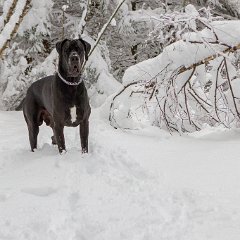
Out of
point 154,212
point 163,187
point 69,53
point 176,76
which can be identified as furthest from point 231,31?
point 154,212

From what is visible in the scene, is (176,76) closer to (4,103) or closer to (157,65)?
(157,65)

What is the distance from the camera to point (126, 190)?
399 centimetres

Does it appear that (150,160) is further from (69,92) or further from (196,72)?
(196,72)

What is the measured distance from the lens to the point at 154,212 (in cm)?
342

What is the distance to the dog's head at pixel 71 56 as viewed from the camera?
16.9 ft

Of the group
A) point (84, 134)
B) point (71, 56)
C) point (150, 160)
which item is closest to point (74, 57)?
point (71, 56)

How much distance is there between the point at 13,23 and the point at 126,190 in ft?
9.46

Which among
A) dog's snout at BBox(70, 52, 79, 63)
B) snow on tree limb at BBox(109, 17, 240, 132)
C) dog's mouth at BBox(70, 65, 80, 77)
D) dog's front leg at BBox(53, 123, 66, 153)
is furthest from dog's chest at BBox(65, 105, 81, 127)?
snow on tree limb at BBox(109, 17, 240, 132)

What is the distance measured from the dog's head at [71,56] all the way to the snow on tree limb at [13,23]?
0.66 meters

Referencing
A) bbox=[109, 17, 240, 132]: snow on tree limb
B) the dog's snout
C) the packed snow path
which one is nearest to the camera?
the packed snow path

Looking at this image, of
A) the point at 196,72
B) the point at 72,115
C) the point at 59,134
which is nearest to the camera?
the point at 72,115

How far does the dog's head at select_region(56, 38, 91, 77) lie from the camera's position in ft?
16.9

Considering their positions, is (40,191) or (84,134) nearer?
(40,191)

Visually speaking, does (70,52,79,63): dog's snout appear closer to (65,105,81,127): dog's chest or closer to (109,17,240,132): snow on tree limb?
(65,105,81,127): dog's chest
